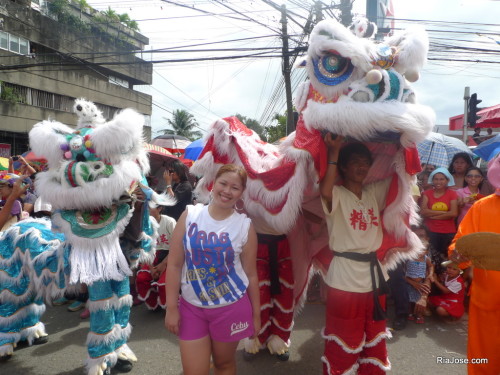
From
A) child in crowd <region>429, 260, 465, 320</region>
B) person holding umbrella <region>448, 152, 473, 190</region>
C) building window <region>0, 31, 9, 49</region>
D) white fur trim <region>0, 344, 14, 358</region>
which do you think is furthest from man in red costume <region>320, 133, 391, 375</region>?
building window <region>0, 31, 9, 49</region>

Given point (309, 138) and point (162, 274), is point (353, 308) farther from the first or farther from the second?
point (162, 274)

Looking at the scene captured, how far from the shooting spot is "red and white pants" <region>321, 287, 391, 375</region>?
82.7 inches

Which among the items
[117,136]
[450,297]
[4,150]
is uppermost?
[117,136]

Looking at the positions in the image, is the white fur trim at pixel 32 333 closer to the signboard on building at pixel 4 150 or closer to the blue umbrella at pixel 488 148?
the blue umbrella at pixel 488 148

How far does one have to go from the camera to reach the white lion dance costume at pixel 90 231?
2.53 metres

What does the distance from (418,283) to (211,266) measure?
9.82 feet

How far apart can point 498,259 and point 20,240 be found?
343 cm

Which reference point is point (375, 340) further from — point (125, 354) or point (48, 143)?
point (48, 143)

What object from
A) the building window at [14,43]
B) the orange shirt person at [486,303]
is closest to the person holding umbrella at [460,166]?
the orange shirt person at [486,303]

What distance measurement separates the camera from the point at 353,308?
211cm

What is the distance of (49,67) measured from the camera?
775 inches

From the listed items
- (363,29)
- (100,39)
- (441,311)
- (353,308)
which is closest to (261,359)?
(353,308)

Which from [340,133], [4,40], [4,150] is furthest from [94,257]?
[4,40]

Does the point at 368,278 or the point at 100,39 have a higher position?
the point at 100,39
